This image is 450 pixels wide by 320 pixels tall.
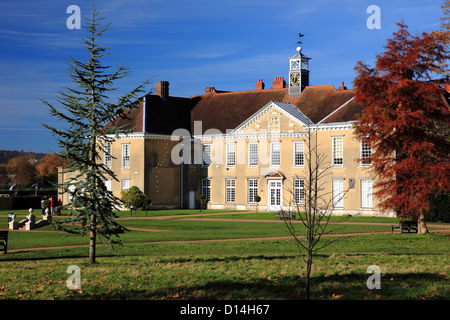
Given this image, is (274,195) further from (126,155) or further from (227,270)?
(227,270)

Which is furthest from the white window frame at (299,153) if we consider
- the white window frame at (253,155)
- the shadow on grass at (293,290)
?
the shadow on grass at (293,290)

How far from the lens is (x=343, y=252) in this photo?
21344 millimetres

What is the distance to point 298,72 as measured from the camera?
178ft

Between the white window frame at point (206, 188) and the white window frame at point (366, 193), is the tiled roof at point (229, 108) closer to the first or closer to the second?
the white window frame at point (206, 188)

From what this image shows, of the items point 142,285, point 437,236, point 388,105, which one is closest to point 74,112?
point 142,285

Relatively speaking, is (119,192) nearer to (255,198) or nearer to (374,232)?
(255,198)

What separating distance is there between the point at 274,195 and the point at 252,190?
7.94 feet

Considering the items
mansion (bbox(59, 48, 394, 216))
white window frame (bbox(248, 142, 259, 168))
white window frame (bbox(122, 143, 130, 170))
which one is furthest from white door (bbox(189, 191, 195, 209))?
→ white window frame (bbox(248, 142, 259, 168))

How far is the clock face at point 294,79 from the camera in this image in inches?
Answer: 2140

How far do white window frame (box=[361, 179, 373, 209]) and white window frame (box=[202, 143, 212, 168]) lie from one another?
1559 centimetres

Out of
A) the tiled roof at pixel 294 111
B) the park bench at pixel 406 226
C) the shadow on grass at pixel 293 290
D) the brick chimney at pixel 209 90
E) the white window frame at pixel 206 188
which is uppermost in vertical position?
the brick chimney at pixel 209 90

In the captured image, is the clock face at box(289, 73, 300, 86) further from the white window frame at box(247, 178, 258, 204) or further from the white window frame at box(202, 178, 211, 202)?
the white window frame at box(202, 178, 211, 202)

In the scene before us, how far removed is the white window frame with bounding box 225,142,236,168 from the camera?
5447cm

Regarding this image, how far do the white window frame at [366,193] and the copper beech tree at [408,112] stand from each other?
56.4ft
